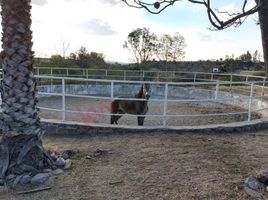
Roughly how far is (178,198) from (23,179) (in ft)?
7.25

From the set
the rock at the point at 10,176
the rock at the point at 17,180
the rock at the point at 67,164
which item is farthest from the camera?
the rock at the point at 67,164

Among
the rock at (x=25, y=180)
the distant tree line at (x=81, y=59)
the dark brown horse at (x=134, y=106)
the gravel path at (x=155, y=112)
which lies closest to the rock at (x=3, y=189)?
the rock at (x=25, y=180)

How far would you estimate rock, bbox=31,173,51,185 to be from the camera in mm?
5477

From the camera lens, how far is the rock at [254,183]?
16.3 ft

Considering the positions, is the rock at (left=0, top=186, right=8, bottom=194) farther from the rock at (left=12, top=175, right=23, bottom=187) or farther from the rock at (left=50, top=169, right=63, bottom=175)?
the rock at (left=50, top=169, right=63, bottom=175)

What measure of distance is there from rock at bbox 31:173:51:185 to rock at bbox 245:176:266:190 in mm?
2735

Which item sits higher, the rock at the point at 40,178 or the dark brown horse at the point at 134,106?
the dark brown horse at the point at 134,106

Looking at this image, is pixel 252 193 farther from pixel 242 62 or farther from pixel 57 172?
pixel 242 62

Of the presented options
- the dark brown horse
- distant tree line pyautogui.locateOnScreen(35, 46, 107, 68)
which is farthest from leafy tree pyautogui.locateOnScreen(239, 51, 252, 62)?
the dark brown horse

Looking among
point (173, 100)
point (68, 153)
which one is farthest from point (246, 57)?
point (68, 153)

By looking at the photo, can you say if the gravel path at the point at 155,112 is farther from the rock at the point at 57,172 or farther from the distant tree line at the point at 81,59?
the distant tree line at the point at 81,59

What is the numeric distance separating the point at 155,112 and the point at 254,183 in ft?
30.7

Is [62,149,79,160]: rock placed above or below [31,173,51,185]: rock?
above

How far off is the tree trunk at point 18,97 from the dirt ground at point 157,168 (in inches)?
21.1
